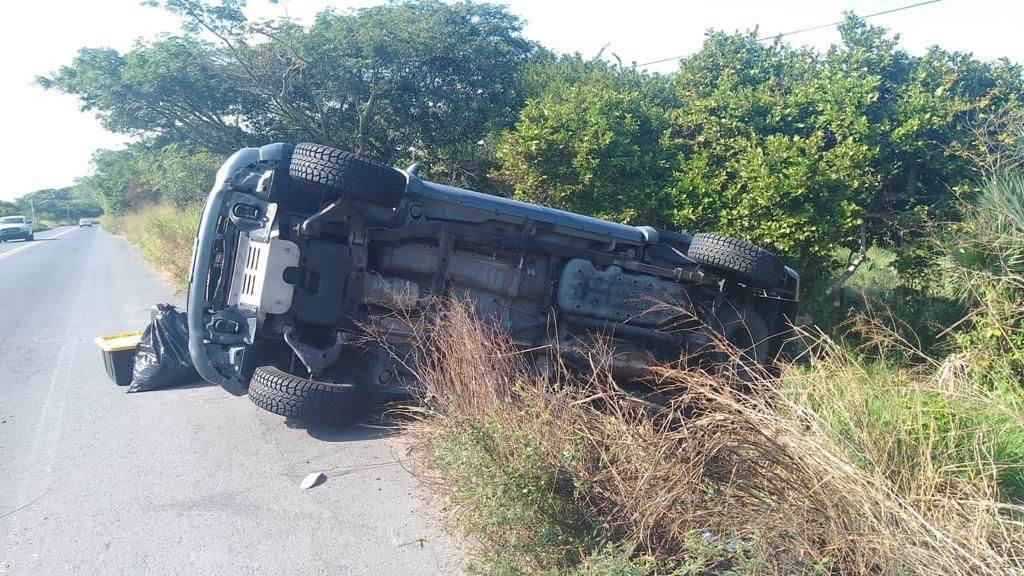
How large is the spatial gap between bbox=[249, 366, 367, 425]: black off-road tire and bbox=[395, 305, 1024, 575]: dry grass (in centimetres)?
184

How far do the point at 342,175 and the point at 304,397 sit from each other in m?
1.63

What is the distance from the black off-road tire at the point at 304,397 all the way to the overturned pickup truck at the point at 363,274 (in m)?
0.01

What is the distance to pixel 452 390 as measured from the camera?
4.02 metres

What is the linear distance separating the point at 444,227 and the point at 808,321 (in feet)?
17.3

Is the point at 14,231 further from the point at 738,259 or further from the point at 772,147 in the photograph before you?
the point at 738,259

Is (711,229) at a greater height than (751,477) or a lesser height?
greater

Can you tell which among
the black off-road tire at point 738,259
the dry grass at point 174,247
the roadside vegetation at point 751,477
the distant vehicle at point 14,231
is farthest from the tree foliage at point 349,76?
the distant vehicle at point 14,231

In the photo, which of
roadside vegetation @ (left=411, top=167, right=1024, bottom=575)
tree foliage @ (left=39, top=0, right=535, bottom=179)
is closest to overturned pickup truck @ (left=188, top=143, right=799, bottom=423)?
roadside vegetation @ (left=411, top=167, right=1024, bottom=575)

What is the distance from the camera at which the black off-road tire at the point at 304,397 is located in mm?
5324

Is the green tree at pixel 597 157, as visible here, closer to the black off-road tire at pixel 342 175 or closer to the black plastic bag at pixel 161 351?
the black off-road tire at pixel 342 175

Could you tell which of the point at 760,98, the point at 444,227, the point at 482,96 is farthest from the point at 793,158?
the point at 482,96

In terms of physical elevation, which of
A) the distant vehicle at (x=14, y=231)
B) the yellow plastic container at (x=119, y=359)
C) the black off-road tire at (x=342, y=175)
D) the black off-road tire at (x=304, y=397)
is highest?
the black off-road tire at (x=342, y=175)

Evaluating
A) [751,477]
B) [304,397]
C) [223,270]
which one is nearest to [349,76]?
[223,270]

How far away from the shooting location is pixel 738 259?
21.3 feet
